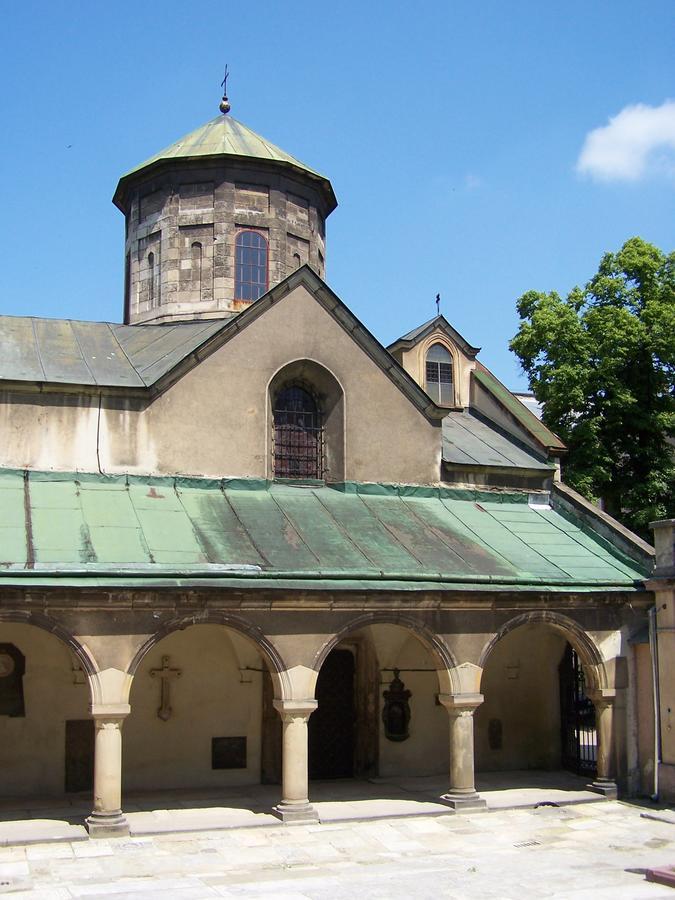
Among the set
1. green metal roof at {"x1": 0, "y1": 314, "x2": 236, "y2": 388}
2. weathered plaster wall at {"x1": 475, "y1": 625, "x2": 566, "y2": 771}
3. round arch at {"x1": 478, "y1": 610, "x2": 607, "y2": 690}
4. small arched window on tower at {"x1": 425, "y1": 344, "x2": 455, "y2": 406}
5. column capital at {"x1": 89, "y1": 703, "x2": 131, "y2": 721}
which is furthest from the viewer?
small arched window on tower at {"x1": 425, "y1": 344, "x2": 455, "y2": 406}

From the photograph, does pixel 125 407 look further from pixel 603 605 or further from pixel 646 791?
pixel 646 791

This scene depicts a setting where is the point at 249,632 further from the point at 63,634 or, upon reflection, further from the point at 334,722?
the point at 334,722

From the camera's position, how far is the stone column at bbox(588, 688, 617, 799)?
1812cm

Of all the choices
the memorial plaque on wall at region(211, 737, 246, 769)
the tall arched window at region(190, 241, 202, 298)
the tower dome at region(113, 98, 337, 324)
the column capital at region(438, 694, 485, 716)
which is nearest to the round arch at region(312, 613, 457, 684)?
the column capital at region(438, 694, 485, 716)

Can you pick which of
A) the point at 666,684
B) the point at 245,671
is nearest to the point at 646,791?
the point at 666,684

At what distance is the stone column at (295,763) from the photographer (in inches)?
625

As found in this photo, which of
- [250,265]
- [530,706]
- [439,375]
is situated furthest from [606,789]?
[250,265]

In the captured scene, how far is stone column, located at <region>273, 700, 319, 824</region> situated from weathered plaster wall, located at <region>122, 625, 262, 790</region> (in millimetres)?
2832

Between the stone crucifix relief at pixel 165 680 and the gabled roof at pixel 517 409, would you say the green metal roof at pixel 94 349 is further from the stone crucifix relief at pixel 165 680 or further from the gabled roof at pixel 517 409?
the gabled roof at pixel 517 409

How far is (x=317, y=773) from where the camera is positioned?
19.6 m

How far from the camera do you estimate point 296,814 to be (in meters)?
15.8

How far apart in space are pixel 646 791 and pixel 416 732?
14.1 feet

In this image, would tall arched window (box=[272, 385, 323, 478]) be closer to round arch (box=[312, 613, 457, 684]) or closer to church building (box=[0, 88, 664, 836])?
church building (box=[0, 88, 664, 836])

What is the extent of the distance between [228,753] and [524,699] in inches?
243
